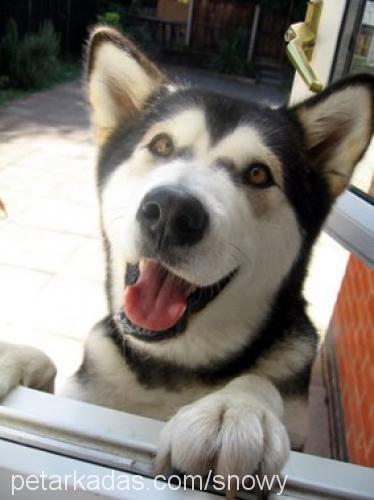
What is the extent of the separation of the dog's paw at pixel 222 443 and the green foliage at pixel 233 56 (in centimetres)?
1005

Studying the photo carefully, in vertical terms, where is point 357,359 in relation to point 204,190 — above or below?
below

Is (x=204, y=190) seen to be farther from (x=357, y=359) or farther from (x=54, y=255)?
(x=54, y=255)

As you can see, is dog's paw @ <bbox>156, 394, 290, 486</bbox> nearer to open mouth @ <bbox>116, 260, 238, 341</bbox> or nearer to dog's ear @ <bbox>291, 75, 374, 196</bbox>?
open mouth @ <bbox>116, 260, 238, 341</bbox>

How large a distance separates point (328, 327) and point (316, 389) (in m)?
0.44

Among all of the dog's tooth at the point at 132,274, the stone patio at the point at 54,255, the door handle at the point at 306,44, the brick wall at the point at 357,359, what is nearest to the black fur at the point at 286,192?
the door handle at the point at 306,44

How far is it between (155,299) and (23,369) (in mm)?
308

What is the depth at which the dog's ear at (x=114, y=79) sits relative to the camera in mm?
1473

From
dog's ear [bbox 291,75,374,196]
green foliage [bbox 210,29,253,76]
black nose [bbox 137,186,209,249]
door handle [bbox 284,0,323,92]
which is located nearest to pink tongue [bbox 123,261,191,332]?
black nose [bbox 137,186,209,249]

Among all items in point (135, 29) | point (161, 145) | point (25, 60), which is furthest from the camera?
point (135, 29)

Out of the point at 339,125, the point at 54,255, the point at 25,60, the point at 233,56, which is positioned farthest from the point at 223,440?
the point at 233,56

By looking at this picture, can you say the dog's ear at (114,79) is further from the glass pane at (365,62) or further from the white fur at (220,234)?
the glass pane at (365,62)

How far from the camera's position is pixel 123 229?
4.03ft

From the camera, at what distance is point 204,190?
3.76 ft

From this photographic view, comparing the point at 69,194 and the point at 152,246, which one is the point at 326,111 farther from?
the point at 69,194
